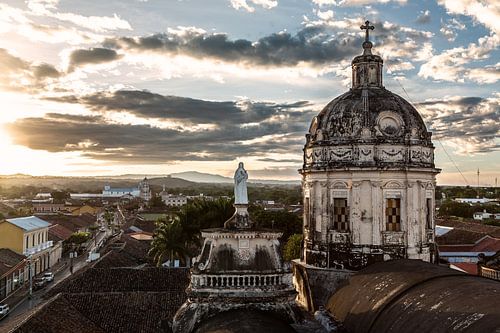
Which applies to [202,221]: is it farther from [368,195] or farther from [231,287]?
[231,287]

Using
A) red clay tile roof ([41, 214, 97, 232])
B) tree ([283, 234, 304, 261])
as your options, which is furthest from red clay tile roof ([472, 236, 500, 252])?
red clay tile roof ([41, 214, 97, 232])

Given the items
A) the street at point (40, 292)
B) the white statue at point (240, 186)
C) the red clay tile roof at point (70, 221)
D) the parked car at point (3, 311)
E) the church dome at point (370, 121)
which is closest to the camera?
the white statue at point (240, 186)

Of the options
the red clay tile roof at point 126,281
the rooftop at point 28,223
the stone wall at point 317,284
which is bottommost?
the red clay tile roof at point 126,281

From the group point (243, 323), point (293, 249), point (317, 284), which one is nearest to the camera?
point (243, 323)

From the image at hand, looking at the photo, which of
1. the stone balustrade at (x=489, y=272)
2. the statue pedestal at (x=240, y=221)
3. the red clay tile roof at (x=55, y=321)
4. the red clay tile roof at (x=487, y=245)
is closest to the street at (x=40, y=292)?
the red clay tile roof at (x=55, y=321)

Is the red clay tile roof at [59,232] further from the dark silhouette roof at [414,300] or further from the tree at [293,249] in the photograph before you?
the dark silhouette roof at [414,300]

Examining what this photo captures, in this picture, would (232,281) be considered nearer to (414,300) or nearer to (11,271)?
(414,300)

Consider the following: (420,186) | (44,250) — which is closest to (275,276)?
(420,186)

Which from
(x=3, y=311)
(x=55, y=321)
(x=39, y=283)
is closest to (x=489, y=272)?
(x=55, y=321)
